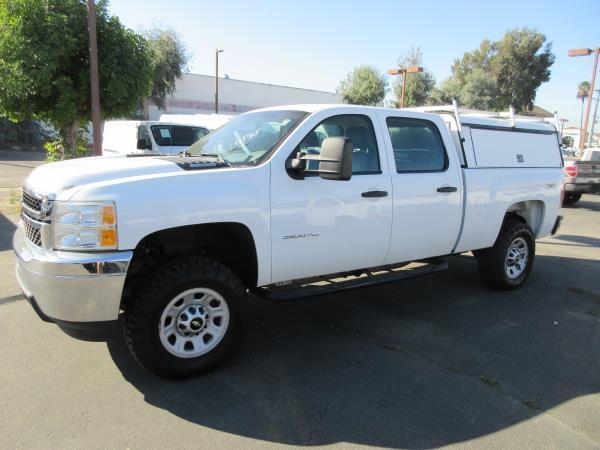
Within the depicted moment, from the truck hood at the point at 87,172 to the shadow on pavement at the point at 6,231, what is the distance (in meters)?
4.08

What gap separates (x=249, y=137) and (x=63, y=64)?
762 cm

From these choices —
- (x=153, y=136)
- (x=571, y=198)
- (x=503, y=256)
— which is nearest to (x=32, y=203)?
(x=503, y=256)

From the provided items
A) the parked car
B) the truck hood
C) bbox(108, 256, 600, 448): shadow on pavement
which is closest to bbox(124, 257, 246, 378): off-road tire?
A: bbox(108, 256, 600, 448): shadow on pavement

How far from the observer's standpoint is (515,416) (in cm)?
315

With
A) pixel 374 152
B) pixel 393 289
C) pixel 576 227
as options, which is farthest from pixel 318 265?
pixel 576 227

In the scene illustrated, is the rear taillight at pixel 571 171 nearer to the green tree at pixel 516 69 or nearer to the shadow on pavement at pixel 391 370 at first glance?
the shadow on pavement at pixel 391 370

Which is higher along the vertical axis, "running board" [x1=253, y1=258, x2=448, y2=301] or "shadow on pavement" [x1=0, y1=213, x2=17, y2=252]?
"running board" [x1=253, y1=258, x2=448, y2=301]

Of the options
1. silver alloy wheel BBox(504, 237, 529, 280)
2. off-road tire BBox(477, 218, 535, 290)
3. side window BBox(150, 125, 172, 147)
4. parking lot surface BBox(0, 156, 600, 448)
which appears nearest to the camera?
parking lot surface BBox(0, 156, 600, 448)

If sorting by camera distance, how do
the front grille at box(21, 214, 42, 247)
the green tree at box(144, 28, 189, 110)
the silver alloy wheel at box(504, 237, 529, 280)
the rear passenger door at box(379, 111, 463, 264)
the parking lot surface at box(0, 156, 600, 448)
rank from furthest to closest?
the green tree at box(144, 28, 189, 110) < the silver alloy wheel at box(504, 237, 529, 280) < the rear passenger door at box(379, 111, 463, 264) < the front grille at box(21, 214, 42, 247) < the parking lot surface at box(0, 156, 600, 448)

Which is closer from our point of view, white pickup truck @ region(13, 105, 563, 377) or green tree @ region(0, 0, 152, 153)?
white pickup truck @ region(13, 105, 563, 377)

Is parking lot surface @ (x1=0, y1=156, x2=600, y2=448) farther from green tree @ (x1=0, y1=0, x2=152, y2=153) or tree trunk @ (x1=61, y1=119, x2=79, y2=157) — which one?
tree trunk @ (x1=61, y1=119, x2=79, y2=157)

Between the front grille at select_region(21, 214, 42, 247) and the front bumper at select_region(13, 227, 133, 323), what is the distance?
15 centimetres

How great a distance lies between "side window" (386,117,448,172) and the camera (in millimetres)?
4492

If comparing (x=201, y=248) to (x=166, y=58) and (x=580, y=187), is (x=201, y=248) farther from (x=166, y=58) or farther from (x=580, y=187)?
(x=166, y=58)
